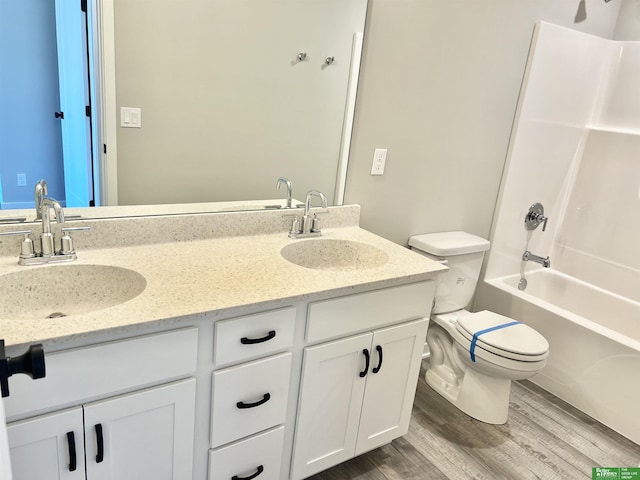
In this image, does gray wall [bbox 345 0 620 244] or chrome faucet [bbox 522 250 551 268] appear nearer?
gray wall [bbox 345 0 620 244]

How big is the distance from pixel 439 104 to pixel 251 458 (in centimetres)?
171

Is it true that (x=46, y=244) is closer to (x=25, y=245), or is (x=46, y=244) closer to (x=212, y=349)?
(x=25, y=245)

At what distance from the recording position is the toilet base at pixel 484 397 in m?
2.21

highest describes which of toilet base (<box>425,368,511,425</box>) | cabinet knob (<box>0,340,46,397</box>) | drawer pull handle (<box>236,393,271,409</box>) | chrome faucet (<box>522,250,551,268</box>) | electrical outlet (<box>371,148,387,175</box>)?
electrical outlet (<box>371,148,387,175</box>)

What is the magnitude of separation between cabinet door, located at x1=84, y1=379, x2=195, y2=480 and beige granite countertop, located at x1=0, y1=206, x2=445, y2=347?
22 centimetres

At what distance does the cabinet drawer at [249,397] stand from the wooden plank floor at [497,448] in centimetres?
53

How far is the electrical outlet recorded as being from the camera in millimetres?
2104

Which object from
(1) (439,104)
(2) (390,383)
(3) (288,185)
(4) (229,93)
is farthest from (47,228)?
(1) (439,104)

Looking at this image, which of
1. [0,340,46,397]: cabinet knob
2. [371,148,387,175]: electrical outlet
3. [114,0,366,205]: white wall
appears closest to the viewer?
[0,340,46,397]: cabinet knob

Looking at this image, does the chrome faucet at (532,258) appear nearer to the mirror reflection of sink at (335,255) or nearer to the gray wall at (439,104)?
the gray wall at (439,104)

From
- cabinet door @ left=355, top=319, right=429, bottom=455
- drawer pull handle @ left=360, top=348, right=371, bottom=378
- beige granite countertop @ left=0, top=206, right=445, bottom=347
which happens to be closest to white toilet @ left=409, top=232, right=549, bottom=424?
cabinet door @ left=355, top=319, right=429, bottom=455

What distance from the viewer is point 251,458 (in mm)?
1499

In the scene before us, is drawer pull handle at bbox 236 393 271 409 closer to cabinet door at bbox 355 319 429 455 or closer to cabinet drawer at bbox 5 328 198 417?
cabinet drawer at bbox 5 328 198 417

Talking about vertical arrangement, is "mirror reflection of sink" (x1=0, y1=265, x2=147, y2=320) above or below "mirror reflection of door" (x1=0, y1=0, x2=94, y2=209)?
below
